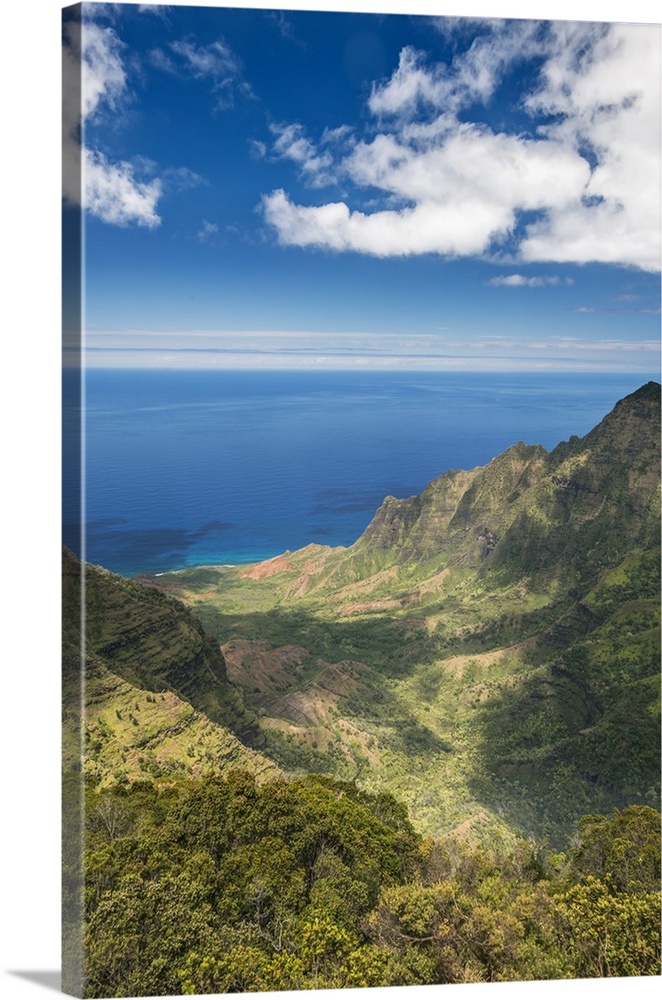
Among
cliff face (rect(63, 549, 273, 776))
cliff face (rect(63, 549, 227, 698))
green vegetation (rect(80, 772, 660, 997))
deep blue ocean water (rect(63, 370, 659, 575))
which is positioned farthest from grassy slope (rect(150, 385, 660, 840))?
green vegetation (rect(80, 772, 660, 997))

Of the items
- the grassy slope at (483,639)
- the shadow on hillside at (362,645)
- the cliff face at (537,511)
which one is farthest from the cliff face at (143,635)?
the cliff face at (537,511)

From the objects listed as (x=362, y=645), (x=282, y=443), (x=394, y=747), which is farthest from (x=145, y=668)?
(x=362, y=645)

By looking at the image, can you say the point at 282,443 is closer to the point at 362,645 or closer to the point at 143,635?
the point at 362,645

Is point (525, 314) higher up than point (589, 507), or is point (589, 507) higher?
point (525, 314)

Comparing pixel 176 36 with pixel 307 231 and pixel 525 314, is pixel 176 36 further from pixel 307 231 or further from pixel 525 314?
pixel 525 314

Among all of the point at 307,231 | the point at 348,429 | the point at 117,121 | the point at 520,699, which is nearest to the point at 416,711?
the point at 520,699

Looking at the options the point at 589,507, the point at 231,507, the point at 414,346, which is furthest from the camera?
the point at 589,507
